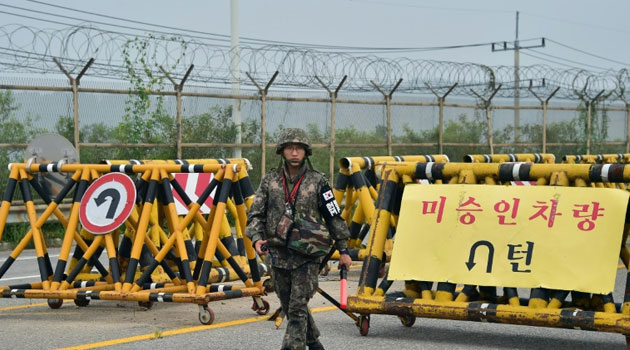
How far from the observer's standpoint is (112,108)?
20.5 m

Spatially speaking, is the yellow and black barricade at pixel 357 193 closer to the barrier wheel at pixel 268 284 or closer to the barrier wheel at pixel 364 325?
the barrier wheel at pixel 268 284

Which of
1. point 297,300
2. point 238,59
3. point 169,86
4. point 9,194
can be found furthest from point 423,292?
point 238,59

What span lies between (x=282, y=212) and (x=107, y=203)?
3.31 m

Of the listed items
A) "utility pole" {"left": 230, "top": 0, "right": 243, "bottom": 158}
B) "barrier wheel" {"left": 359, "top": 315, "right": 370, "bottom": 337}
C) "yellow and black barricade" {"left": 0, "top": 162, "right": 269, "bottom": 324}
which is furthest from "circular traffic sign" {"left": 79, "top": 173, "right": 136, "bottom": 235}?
"utility pole" {"left": 230, "top": 0, "right": 243, "bottom": 158}

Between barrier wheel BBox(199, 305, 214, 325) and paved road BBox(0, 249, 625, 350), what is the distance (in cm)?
8

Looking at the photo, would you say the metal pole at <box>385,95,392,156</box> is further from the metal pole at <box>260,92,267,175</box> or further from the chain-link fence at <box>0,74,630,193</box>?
the metal pole at <box>260,92,267,175</box>

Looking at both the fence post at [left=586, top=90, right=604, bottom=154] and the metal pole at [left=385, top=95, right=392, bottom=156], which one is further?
the fence post at [left=586, top=90, right=604, bottom=154]

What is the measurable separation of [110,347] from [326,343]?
165cm

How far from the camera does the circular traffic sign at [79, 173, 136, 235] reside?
1072 centimetres

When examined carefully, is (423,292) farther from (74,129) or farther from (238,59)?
(238,59)

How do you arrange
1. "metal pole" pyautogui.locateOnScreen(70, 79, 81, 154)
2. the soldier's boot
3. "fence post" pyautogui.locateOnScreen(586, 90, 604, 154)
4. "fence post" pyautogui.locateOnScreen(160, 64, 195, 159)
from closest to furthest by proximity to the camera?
the soldier's boot < "metal pole" pyautogui.locateOnScreen(70, 79, 81, 154) < "fence post" pyautogui.locateOnScreen(160, 64, 195, 159) < "fence post" pyautogui.locateOnScreen(586, 90, 604, 154)

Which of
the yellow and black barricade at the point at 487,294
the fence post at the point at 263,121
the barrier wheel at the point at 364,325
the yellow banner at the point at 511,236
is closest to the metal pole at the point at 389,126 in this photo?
the fence post at the point at 263,121

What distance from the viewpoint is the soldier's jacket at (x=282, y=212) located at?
312 inches

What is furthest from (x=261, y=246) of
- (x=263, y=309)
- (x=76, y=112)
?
(x=76, y=112)
